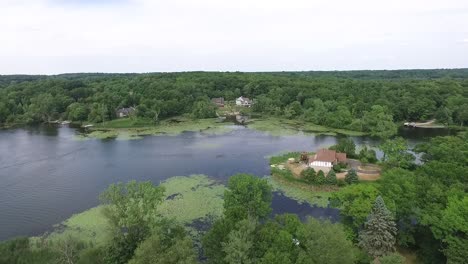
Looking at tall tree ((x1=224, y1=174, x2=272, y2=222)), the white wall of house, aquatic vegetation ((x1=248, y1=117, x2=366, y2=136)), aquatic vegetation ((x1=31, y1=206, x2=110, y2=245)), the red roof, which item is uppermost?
tall tree ((x1=224, y1=174, x2=272, y2=222))

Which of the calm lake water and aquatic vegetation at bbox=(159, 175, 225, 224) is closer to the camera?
aquatic vegetation at bbox=(159, 175, 225, 224)

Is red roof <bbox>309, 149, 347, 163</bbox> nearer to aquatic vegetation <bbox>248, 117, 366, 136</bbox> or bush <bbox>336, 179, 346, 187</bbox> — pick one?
bush <bbox>336, 179, 346, 187</bbox>

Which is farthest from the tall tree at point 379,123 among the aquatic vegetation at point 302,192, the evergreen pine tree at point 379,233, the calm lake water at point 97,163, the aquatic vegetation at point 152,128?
the evergreen pine tree at point 379,233

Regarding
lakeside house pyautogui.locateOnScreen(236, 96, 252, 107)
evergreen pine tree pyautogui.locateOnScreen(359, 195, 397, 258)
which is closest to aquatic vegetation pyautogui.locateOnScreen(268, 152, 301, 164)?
evergreen pine tree pyautogui.locateOnScreen(359, 195, 397, 258)

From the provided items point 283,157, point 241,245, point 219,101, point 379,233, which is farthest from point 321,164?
point 219,101

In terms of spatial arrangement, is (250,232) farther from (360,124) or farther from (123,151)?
(360,124)

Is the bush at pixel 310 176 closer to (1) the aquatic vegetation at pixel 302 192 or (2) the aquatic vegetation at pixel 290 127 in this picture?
(1) the aquatic vegetation at pixel 302 192

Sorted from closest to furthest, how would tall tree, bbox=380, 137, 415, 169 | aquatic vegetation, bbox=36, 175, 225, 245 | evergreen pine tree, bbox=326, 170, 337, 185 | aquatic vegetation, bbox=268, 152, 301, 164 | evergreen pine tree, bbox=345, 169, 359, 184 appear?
aquatic vegetation, bbox=36, 175, 225, 245 < evergreen pine tree, bbox=326, 170, 337, 185 < evergreen pine tree, bbox=345, 169, 359, 184 < tall tree, bbox=380, 137, 415, 169 < aquatic vegetation, bbox=268, 152, 301, 164
